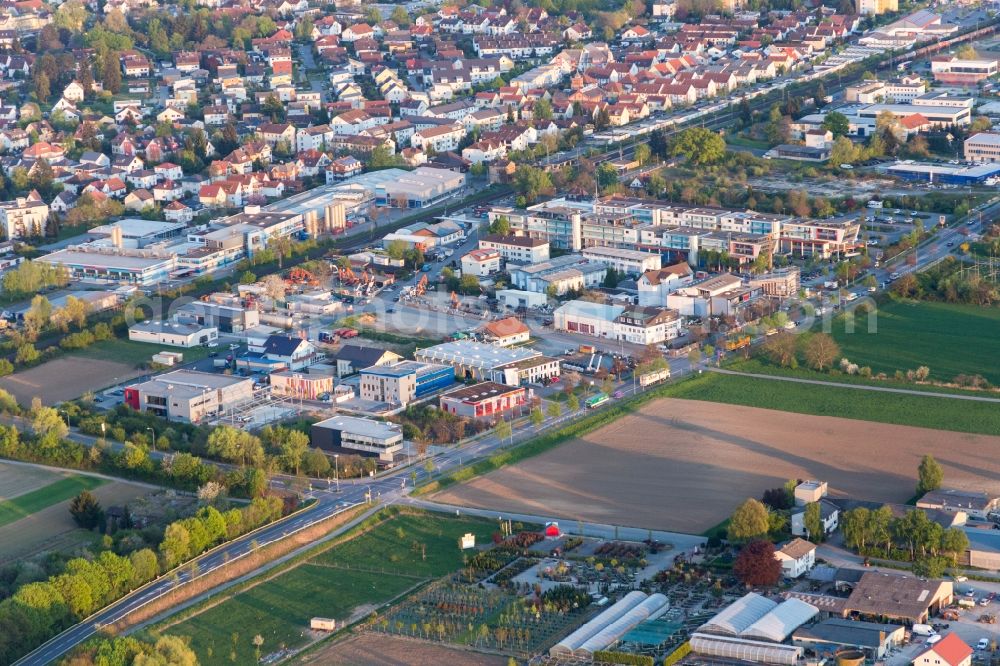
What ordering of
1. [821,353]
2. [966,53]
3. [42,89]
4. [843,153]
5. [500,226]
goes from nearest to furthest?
[821,353] → [500,226] → [843,153] → [966,53] → [42,89]

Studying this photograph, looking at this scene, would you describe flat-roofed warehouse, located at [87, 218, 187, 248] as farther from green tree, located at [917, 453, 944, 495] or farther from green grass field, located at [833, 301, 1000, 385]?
green tree, located at [917, 453, 944, 495]

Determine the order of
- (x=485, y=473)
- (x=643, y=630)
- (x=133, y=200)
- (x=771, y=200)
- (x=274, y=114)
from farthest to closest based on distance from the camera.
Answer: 1. (x=274, y=114)
2. (x=133, y=200)
3. (x=771, y=200)
4. (x=485, y=473)
5. (x=643, y=630)

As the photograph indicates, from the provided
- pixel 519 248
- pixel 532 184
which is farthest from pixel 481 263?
pixel 532 184

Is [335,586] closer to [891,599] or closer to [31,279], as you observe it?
[891,599]

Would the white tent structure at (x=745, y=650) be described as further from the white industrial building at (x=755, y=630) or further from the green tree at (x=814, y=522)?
the green tree at (x=814, y=522)

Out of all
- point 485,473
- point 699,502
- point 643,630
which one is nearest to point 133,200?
point 485,473

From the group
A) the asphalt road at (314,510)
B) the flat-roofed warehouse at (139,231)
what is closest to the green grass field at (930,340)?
the asphalt road at (314,510)

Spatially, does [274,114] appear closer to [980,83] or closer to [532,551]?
[980,83]
